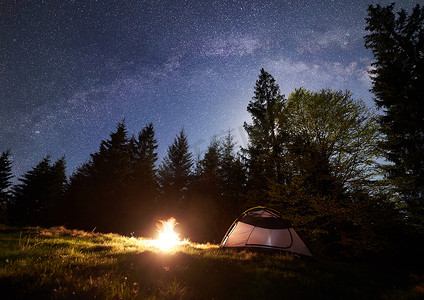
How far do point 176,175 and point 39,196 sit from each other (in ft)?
77.0

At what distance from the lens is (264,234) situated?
9.47 metres

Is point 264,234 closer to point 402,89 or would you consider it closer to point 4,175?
point 402,89

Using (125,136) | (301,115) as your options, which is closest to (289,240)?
(301,115)

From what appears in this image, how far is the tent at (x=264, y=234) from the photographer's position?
8.95 m

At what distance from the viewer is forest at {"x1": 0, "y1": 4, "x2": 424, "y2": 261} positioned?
1132 cm

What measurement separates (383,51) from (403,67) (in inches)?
69.3

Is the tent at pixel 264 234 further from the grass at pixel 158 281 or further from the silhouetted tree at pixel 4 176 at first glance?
the silhouetted tree at pixel 4 176

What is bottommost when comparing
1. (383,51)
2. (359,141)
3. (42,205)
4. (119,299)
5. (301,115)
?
(119,299)

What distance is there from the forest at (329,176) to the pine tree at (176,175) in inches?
53.4

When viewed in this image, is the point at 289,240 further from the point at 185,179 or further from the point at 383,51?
the point at 185,179

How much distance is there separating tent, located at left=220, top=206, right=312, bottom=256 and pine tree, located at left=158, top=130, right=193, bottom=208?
16.3 metres

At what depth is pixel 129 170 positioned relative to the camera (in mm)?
26344

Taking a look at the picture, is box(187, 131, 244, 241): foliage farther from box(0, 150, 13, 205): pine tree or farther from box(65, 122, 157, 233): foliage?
box(0, 150, 13, 205): pine tree

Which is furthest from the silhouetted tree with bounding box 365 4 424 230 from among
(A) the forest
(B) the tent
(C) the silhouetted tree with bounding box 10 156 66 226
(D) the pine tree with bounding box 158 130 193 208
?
(C) the silhouetted tree with bounding box 10 156 66 226
